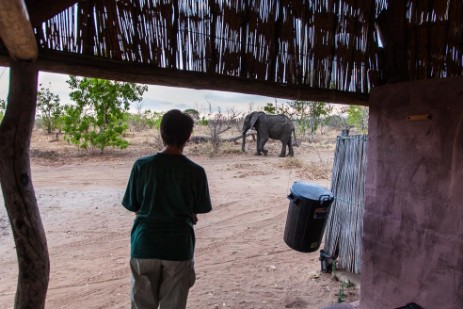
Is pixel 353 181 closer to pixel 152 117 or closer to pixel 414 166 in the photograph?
pixel 414 166

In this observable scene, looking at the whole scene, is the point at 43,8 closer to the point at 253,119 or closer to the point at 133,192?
the point at 133,192

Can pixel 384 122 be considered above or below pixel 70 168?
above

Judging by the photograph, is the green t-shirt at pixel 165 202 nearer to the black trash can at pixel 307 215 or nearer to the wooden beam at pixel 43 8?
the wooden beam at pixel 43 8

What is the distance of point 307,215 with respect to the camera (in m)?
3.00

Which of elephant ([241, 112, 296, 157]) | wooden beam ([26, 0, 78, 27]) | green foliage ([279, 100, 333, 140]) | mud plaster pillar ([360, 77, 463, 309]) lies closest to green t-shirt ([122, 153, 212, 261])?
wooden beam ([26, 0, 78, 27])

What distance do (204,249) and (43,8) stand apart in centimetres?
354

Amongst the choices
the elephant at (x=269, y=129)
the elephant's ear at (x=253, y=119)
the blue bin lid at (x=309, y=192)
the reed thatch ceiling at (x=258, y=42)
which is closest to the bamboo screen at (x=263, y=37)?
the reed thatch ceiling at (x=258, y=42)

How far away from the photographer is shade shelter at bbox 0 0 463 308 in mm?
1707

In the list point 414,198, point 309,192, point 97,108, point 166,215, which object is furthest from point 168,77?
point 97,108

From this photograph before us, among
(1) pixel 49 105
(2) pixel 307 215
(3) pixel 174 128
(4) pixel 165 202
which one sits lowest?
(2) pixel 307 215

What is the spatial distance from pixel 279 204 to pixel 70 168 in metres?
5.82

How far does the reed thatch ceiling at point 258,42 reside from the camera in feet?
6.25

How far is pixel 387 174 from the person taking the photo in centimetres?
263

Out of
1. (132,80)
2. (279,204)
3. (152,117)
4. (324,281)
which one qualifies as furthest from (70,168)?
(152,117)
